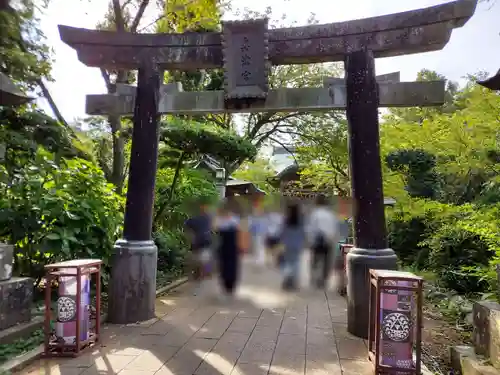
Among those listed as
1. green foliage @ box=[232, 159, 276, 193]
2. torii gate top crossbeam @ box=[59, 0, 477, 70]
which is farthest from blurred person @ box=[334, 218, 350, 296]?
green foliage @ box=[232, 159, 276, 193]

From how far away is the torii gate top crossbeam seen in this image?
19.4ft

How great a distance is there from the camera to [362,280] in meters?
5.82

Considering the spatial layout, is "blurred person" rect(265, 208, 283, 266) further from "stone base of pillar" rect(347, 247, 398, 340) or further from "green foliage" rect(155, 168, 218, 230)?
"stone base of pillar" rect(347, 247, 398, 340)

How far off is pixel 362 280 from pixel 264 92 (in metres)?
3.23

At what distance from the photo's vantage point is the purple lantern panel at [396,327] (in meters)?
4.44

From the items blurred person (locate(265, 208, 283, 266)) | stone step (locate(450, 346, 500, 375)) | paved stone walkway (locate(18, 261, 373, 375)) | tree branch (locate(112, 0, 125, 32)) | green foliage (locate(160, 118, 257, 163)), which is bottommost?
paved stone walkway (locate(18, 261, 373, 375))

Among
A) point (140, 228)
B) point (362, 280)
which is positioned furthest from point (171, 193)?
point (362, 280)

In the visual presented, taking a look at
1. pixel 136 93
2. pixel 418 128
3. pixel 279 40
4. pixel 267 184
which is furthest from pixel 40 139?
pixel 267 184

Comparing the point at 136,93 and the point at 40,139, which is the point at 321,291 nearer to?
the point at 136,93

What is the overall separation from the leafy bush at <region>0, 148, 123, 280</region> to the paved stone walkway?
1.45 meters

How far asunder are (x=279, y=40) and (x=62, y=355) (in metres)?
5.41

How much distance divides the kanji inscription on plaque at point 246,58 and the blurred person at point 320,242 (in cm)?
359

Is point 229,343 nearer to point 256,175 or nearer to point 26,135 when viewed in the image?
point 26,135

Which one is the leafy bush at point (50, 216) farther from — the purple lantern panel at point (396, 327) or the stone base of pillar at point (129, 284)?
the purple lantern panel at point (396, 327)
